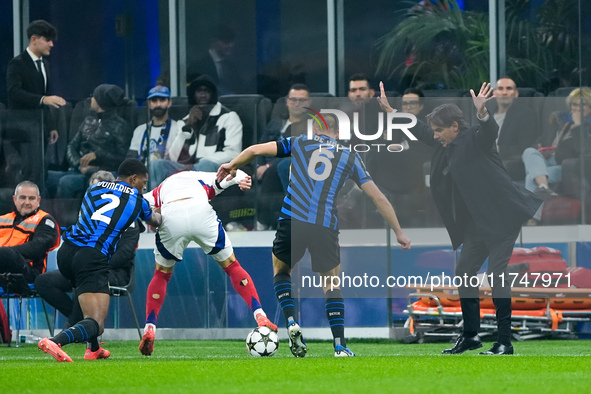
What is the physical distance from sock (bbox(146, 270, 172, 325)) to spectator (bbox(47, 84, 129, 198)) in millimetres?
2894

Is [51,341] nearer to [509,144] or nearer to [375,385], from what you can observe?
[375,385]

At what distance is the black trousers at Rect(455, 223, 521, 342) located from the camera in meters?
8.37

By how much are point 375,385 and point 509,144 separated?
513cm

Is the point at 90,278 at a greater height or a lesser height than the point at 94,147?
lesser

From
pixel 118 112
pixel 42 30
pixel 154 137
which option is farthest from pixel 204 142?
pixel 42 30

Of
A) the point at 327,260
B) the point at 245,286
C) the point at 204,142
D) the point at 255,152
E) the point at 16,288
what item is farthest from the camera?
the point at 204,142

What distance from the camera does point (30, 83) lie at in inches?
478

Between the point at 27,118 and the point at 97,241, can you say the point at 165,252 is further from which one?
Result: the point at 27,118

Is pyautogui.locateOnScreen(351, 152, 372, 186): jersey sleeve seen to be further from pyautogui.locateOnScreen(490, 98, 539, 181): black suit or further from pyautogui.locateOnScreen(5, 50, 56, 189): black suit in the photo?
pyautogui.locateOnScreen(5, 50, 56, 189): black suit

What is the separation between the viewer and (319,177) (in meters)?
8.62

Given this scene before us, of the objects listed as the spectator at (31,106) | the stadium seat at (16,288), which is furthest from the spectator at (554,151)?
the spectator at (31,106)

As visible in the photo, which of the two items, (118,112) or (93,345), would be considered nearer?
(93,345)

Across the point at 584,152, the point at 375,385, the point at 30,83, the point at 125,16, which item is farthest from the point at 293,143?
the point at 125,16

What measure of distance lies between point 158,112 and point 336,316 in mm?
4302
